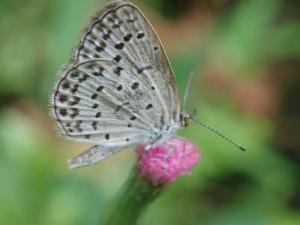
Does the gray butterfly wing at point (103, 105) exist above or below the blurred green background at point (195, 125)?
above

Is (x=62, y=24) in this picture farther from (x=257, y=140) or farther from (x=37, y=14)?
(x=257, y=140)

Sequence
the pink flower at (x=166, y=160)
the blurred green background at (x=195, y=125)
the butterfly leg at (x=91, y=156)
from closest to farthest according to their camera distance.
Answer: the butterfly leg at (x=91, y=156) → the pink flower at (x=166, y=160) → the blurred green background at (x=195, y=125)

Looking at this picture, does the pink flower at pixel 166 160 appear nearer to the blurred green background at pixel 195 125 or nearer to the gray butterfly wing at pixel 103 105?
the gray butterfly wing at pixel 103 105

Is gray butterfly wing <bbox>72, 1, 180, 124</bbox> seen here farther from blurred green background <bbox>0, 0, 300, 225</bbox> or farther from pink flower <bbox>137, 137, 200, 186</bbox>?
blurred green background <bbox>0, 0, 300, 225</bbox>

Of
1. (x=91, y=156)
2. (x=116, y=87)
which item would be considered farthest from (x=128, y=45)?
(x=91, y=156)

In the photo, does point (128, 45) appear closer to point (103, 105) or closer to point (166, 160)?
point (103, 105)

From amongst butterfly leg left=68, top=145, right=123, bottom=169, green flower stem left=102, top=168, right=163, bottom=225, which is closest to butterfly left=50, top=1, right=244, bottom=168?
butterfly leg left=68, top=145, right=123, bottom=169

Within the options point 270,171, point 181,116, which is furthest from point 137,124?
point 270,171

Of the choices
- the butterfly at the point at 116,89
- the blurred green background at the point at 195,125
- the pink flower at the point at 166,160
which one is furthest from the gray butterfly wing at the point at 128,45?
the blurred green background at the point at 195,125
